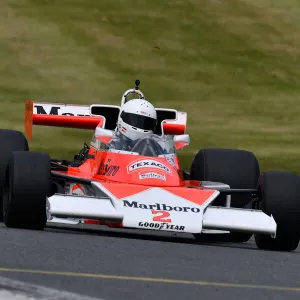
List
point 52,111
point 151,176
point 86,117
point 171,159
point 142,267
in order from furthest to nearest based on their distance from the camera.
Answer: point 52,111 < point 86,117 < point 171,159 < point 151,176 < point 142,267

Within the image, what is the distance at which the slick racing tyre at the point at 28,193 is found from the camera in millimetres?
11547

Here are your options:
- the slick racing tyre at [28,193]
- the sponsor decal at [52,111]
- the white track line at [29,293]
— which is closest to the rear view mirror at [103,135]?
the slick racing tyre at [28,193]

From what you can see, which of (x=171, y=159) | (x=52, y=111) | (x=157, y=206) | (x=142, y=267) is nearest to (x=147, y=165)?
(x=171, y=159)

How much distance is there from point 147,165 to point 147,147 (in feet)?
1.84

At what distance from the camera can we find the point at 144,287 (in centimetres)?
774

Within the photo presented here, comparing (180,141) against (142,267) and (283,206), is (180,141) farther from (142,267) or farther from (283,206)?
(142,267)

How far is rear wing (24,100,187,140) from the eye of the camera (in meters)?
14.1

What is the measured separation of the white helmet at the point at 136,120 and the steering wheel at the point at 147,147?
0.18 m

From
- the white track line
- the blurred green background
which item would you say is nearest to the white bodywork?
the white track line

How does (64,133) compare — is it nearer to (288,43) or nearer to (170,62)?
(170,62)

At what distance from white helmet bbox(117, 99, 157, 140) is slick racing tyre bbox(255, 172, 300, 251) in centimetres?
185

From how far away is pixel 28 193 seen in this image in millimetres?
11555

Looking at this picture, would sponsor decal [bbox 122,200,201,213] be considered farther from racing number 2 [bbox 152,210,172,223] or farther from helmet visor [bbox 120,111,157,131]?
helmet visor [bbox 120,111,157,131]

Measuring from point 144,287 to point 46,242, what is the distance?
2.72m
